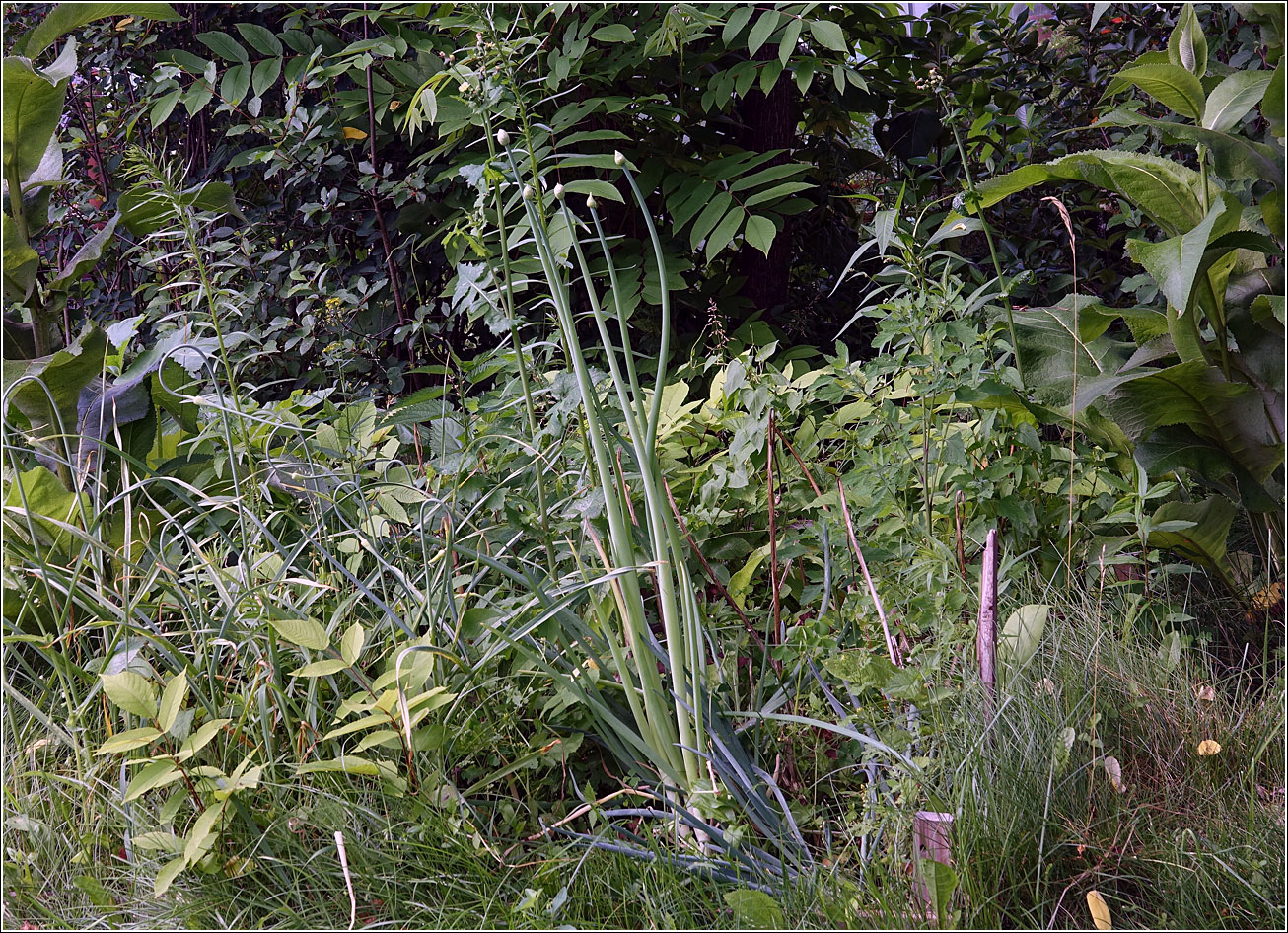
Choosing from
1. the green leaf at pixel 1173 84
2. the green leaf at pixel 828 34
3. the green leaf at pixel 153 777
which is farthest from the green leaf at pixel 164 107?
the green leaf at pixel 1173 84

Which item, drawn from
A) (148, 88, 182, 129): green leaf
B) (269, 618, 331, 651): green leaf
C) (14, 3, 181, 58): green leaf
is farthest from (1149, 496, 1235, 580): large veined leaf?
(148, 88, 182, 129): green leaf

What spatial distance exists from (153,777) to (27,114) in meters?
1.50

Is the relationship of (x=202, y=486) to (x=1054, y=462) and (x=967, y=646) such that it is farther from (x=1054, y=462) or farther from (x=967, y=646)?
(x=1054, y=462)

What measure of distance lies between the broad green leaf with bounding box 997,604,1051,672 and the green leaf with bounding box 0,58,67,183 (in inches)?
A: 86.6

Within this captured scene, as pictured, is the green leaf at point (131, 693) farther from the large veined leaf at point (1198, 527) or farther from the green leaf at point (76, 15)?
the large veined leaf at point (1198, 527)

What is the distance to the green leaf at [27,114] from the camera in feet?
6.54

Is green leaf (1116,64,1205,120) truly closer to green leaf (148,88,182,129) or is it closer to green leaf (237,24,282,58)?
green leaf (237,24,282,58)

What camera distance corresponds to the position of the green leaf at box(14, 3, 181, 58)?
181 centimetres

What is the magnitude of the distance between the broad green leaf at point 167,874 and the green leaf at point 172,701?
199mm

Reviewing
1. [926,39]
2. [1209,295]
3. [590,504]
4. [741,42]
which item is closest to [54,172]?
[590,504]

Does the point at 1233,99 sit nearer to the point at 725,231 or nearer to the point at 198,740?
the point at 725,231

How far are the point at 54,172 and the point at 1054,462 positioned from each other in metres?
2.39

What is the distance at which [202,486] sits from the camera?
7.45ft

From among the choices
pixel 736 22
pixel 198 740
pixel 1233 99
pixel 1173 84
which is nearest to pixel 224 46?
pixel 736 22
